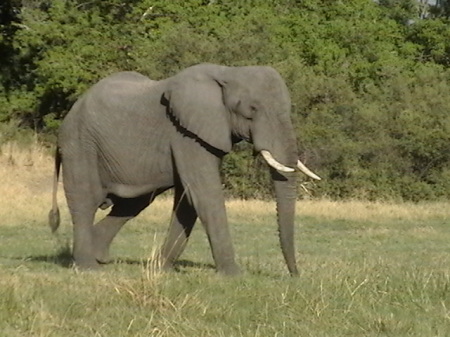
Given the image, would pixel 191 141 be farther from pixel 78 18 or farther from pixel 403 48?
pixel 403 48

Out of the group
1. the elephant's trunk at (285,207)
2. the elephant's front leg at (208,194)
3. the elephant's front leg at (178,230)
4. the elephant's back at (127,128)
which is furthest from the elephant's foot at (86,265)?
the elephant's trunk at (285,207)

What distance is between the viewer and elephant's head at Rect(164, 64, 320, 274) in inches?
438

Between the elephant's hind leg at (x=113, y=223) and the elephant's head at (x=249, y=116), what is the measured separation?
5.08ft

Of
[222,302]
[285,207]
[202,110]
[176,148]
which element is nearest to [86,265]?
[176,148]

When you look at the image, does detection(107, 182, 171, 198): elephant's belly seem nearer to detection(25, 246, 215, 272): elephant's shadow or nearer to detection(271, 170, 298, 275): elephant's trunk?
detection(25, 246, 215, 272): elephant's shadow

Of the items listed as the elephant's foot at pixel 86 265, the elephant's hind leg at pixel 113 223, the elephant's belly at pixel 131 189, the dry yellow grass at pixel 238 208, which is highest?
the elephant's belly at pixel 131 189

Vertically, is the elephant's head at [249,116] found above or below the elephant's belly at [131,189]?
above

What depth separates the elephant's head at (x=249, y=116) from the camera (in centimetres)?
1113

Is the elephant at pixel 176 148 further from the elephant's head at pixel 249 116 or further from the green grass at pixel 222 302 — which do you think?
the green grass at pixel 222 302

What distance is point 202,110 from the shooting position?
11.4 metres

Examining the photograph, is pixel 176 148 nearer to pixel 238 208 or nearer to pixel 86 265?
pixel 86 265

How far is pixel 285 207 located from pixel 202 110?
4.26 ft

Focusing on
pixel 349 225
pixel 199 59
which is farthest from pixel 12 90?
pixel 349 225

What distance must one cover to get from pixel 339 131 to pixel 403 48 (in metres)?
11.1
